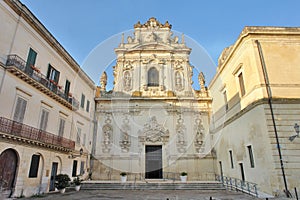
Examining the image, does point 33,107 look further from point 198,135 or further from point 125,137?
point 198,135

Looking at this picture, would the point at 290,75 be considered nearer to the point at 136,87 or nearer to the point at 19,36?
the point at 136,87

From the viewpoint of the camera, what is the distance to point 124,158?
15508 mm

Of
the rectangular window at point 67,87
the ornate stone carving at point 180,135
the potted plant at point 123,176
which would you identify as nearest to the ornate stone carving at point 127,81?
the rectangular window at point 67,87

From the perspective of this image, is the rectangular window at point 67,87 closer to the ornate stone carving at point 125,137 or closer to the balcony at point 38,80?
the balcony at point 38,80

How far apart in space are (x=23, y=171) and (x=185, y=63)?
14.6 metres

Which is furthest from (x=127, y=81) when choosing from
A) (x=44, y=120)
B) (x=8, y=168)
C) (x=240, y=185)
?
(x=240, y=185)

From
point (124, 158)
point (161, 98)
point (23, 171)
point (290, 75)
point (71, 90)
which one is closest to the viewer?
point (23, 171)

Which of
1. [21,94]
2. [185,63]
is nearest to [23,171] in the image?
[21,94]

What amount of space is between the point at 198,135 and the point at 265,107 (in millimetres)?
7858

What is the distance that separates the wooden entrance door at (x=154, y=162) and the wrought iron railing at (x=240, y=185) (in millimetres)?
4691

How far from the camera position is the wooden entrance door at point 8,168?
25.7ft

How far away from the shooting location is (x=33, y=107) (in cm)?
980

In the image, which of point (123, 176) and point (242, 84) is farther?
point (123, 176)

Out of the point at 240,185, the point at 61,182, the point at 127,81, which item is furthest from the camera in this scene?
the point at 127,81
